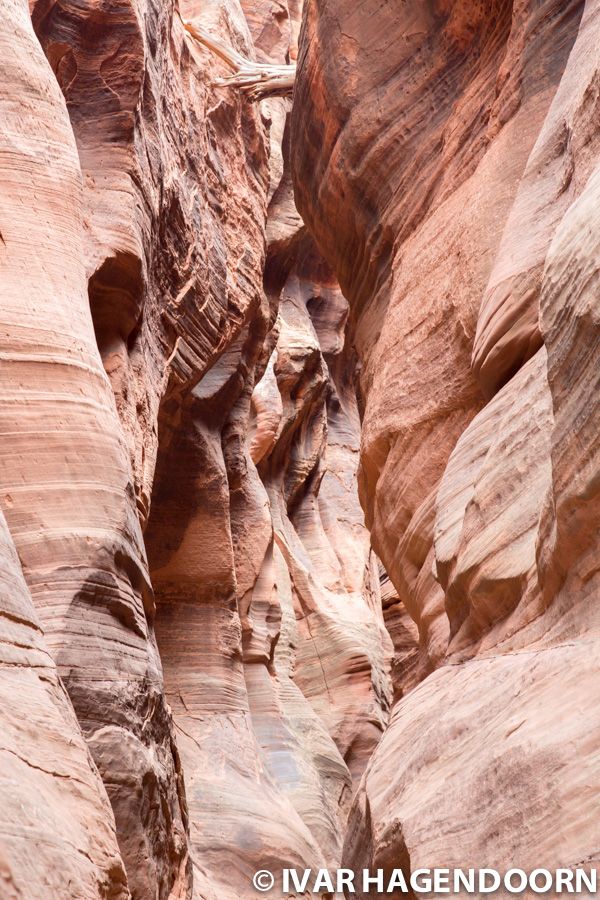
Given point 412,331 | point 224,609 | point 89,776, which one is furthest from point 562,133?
point 224,609

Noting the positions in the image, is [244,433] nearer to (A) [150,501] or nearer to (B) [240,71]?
(A) [150,501]

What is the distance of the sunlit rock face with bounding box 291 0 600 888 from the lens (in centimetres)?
296

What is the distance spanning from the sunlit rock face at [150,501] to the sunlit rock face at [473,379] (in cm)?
109

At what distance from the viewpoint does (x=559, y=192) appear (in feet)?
16.1

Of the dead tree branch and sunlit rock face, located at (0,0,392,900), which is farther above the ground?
the dead tree branch

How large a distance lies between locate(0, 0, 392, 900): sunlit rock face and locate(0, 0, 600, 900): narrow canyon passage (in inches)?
0.9

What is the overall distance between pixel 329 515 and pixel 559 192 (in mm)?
12268

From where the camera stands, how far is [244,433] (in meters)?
10.2

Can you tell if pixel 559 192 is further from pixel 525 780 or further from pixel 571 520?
pixel 525 780

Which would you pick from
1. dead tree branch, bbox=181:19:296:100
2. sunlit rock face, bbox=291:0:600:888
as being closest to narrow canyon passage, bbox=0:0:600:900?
sunlit rock face, bbox=291:0:600:888

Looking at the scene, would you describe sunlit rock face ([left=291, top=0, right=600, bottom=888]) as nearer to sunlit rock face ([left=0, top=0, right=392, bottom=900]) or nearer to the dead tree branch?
sunlit rock face ([left=0, top=0, right=392, bottom=900])

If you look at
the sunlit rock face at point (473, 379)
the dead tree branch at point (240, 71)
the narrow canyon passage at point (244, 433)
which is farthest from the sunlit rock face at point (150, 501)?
the sunlit rock face at point (473, 379)

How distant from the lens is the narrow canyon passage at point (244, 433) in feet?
9.88

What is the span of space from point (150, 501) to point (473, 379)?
3.03m
